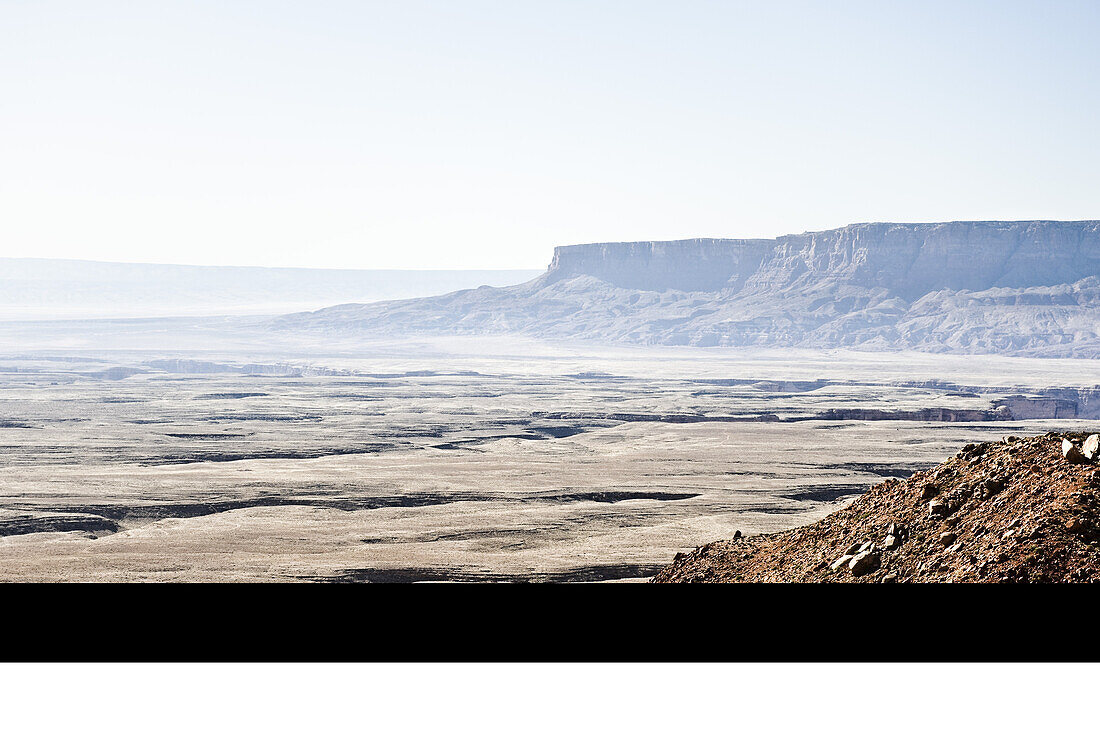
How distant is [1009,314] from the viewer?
11288cm

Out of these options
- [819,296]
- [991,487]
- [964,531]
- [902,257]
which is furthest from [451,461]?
[902,257]

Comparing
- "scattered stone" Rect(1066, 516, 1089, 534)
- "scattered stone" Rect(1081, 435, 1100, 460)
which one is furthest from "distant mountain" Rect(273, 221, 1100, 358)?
"scattered stone" Rect(1066, 516, 1089, 534)

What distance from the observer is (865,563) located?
7227 mm

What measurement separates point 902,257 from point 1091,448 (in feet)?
406

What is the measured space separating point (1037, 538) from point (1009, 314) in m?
114

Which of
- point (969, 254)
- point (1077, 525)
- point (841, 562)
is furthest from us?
point (969, 254)

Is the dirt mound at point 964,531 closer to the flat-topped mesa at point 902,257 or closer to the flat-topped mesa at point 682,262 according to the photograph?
the flat-topped mesa at point 902,257

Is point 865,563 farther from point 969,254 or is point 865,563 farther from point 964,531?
point 969,254

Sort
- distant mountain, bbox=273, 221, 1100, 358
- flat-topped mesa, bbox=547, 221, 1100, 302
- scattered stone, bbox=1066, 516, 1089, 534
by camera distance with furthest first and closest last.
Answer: flat-topped mesa, bbox=547, 221, 1100, 302
distant mountain, bbox=273, 221, 1100, 358
scattered stone, bbox=1066, 516, 1089, 534


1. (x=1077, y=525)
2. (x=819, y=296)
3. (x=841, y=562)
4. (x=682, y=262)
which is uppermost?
(x=682, y=262)

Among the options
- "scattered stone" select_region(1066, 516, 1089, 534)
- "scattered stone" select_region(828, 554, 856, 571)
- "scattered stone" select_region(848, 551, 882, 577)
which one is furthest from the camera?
"scattered stone" select_region(828, 554, 856, 571)

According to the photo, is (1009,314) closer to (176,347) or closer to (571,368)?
(571,368)

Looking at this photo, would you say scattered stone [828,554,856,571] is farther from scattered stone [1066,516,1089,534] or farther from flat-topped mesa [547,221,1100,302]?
flat-topped mesa [547,221,1100,302]

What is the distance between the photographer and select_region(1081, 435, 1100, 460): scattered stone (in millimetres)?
6855
